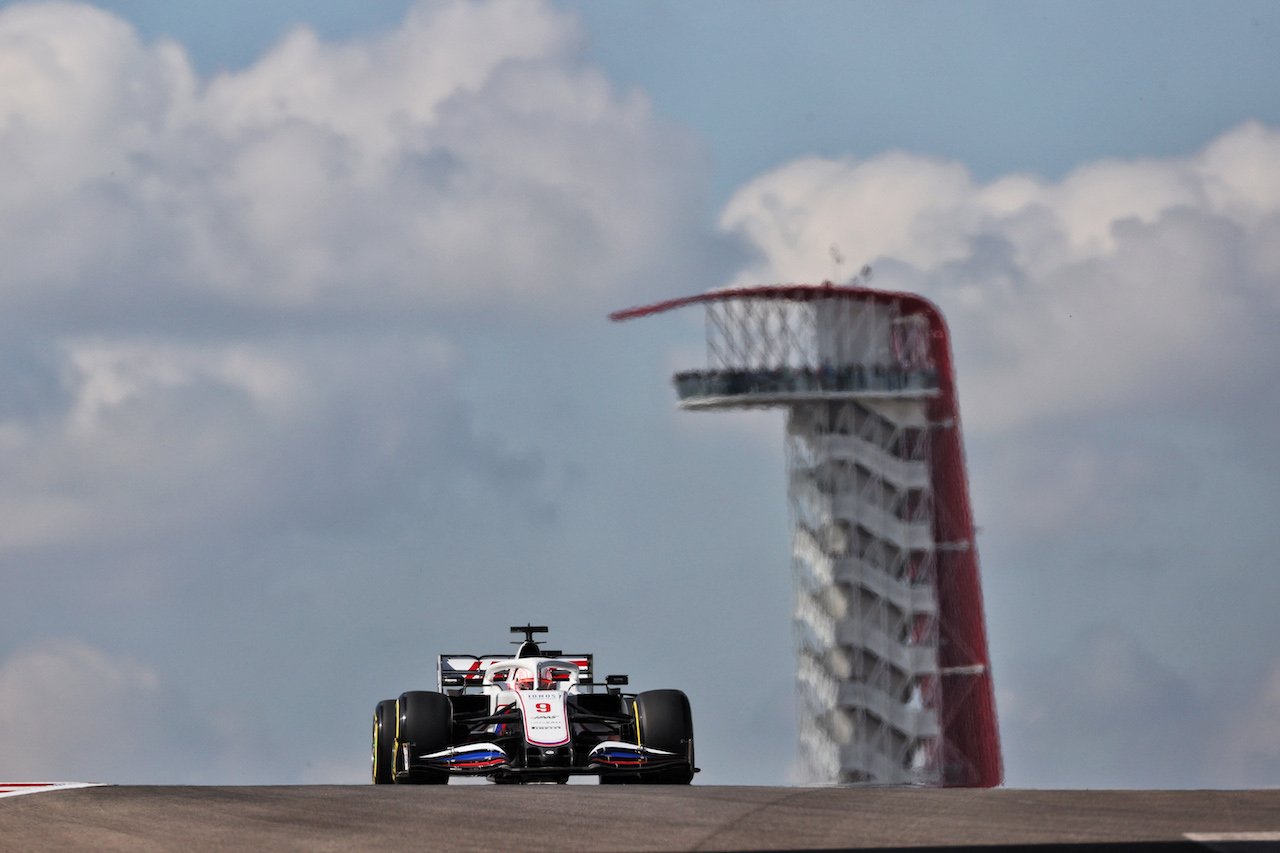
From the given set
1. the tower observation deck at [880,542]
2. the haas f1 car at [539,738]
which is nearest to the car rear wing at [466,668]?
the haas f1 car at [539,738]

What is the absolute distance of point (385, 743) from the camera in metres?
27.1

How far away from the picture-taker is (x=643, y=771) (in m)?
26.3

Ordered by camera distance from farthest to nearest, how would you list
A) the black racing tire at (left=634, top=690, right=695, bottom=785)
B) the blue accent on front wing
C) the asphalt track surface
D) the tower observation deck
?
the tower observation deck < the black racing tire at (left=634, top=690, right=695, bottom=785) < the blue accent on front wing < the asphalt track surface

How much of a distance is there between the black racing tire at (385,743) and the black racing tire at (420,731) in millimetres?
246

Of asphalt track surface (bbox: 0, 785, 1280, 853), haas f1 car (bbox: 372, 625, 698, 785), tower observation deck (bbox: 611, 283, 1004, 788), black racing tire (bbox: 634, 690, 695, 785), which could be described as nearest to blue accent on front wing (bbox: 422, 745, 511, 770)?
haas f1 car (bbox: 372, 625, 698, 785)

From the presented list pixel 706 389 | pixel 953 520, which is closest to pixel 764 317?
pixel 706 389

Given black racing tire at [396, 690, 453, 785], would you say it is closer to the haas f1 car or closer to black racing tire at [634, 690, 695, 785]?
the haas f1 car

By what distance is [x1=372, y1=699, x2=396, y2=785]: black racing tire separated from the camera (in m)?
27.0

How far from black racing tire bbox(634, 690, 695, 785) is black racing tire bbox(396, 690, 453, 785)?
108 inches

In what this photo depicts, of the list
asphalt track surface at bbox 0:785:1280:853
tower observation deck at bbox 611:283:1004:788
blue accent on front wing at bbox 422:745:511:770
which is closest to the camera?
asphalt track surface at bbox 0:785:1280:853

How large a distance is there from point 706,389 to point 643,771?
240ft

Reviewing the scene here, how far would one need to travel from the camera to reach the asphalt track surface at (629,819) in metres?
15.8

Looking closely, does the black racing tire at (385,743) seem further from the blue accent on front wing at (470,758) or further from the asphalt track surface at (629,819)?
the asphalt track surface at (629,819)

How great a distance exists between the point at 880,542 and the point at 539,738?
72935mm
